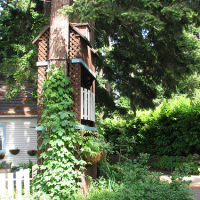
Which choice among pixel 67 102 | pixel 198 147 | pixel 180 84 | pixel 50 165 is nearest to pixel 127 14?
pixel 67 102

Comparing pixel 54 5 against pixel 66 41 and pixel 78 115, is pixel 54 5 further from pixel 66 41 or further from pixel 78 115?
pixel 78 115

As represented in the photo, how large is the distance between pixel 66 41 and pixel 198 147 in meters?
8.33

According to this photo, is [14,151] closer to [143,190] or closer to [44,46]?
[44,46]

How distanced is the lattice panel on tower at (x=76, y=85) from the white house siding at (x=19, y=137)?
19.7ft

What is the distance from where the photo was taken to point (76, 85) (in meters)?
5.62

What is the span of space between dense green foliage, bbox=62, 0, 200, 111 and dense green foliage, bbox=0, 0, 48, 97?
2.47m

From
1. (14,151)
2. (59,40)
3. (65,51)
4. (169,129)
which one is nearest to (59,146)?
(65,51)

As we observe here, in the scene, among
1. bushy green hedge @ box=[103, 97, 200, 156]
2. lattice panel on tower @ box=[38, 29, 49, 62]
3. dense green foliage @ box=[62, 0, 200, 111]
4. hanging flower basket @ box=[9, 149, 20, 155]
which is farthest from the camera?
bushy green hedge @ box=[103, 97, 200, 156]

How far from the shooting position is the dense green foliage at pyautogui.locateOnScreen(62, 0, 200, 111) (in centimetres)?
570

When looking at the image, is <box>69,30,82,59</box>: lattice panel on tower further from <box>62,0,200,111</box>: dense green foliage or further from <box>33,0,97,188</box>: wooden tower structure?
<box>62,0,200,111</box>: dense green foliage

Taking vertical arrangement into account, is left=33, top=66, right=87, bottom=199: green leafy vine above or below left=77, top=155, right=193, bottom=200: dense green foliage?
above

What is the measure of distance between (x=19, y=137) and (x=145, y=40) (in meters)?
6.93

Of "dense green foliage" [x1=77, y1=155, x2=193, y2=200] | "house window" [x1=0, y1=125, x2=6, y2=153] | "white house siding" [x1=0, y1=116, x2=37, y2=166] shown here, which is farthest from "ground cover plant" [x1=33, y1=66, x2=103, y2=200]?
"house window" [x1=0, y1=125, x2=6, y2=153]

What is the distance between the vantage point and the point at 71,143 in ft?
17.0
